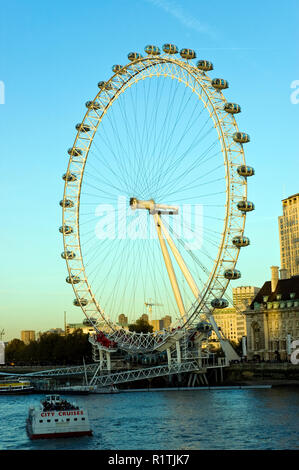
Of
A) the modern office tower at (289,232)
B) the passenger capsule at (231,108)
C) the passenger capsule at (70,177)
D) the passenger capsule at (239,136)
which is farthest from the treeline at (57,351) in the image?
the passenger capsule at (231,108)

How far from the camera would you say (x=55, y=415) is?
1759 inches

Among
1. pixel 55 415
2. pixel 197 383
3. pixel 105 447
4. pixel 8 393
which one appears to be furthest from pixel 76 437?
pixel 8 393

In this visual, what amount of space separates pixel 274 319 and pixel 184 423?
180 ft

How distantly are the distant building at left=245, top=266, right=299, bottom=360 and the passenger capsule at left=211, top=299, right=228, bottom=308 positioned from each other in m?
28.3

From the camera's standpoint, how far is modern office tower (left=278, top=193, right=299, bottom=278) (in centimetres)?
18450

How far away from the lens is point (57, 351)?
13975cm

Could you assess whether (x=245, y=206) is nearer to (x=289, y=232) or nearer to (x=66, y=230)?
(x=66, y=230)

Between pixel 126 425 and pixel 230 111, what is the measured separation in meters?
34.0

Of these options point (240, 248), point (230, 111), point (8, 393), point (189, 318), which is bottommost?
point (8, 393)

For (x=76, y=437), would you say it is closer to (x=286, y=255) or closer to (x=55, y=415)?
(x=55, y=415)

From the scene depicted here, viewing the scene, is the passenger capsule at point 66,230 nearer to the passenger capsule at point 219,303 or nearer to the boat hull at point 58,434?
the passenger capsule at point 219,303

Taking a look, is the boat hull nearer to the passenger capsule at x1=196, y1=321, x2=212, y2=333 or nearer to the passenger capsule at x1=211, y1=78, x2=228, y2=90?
the passenger capsule at x1=196, y1=321, x2=212, y2=333

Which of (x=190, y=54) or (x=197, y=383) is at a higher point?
(x=190, y=54)

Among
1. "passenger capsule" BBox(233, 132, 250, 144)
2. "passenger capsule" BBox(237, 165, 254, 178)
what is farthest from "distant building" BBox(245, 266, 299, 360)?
"passenger capsule" BBox(233, 132, 250, 144)
